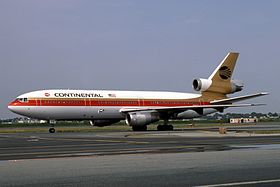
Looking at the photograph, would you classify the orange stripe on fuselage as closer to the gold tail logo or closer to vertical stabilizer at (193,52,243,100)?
vertical stabilizer at (193,52,243,100)

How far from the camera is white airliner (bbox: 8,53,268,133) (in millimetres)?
42500

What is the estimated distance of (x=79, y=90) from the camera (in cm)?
4447

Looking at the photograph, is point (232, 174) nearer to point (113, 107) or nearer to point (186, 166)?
point (186, 166)

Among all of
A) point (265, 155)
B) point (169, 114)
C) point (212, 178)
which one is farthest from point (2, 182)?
point (169, 114)

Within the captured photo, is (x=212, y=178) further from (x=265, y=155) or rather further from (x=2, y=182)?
(x=265, y=155)

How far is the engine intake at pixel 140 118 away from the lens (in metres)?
43.7

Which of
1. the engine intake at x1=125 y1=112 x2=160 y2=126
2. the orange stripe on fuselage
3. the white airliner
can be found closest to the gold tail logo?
the white airliner

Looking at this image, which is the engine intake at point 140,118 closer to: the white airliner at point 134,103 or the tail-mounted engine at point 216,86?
the white airliner at point 134,103

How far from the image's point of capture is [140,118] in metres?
43.9

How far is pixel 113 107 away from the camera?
4544cm

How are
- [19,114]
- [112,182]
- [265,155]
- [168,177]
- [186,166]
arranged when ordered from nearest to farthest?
[112,182] → [168,177] → [186,166] → [265,155] → [19,114]

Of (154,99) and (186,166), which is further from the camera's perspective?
(154,99)

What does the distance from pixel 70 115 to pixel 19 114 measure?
4520 millimetres

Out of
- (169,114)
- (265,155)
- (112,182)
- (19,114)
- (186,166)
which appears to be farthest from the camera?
(169,114)
